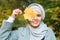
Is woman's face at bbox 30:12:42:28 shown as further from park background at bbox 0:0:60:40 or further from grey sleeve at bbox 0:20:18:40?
park background at bbox 0:0:60:40

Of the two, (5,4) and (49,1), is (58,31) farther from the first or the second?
(5,4)

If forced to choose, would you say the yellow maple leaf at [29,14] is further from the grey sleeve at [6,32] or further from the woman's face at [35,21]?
the grey sleeve at [6,32]

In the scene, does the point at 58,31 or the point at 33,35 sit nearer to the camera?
the point at 33,35

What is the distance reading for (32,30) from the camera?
12.9 feet

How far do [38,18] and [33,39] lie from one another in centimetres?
31

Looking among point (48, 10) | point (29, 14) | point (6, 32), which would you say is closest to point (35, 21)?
point (29, 14)

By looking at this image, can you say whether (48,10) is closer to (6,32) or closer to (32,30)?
(32,30)

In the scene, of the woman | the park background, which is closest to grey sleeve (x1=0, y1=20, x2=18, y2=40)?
the woman

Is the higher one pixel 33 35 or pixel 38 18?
pixel 38 18

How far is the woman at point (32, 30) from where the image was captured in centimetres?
386

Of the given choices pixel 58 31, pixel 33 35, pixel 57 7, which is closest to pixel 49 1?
pixel 57 7

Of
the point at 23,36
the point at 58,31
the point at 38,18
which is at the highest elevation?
the point at 38,18

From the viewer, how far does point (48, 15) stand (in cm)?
796

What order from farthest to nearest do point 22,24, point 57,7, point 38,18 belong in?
point 57,7 < point 22,24 < point 38,18
